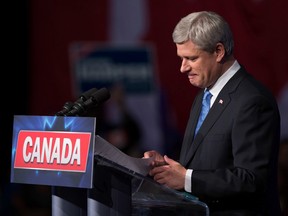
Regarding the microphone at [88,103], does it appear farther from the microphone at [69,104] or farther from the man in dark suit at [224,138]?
the man in dark suit at [224,138]

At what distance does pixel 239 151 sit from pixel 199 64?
0.31 metres

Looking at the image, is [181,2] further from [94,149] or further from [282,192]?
[94,149]

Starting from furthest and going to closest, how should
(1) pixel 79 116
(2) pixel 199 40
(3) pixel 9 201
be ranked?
(3) pixel 9 201 → (2) pixel 199 40 → (1) pixel 79 116

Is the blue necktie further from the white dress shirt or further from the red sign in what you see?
the red sign

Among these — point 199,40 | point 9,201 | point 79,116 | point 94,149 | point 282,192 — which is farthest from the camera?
point 9,201

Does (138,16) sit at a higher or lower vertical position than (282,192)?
higher

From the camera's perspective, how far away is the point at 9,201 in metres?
4.96

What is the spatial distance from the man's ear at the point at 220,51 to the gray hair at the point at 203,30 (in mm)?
12

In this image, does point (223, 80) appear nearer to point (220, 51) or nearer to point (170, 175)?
point (220, 51)

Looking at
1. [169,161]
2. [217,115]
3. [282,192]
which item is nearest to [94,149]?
[169,161]

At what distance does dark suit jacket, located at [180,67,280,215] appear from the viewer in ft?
7.18

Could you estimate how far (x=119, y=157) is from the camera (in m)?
2.05

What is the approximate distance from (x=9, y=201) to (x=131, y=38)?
159 cm

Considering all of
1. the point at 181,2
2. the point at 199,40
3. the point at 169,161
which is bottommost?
the point at 169,161
